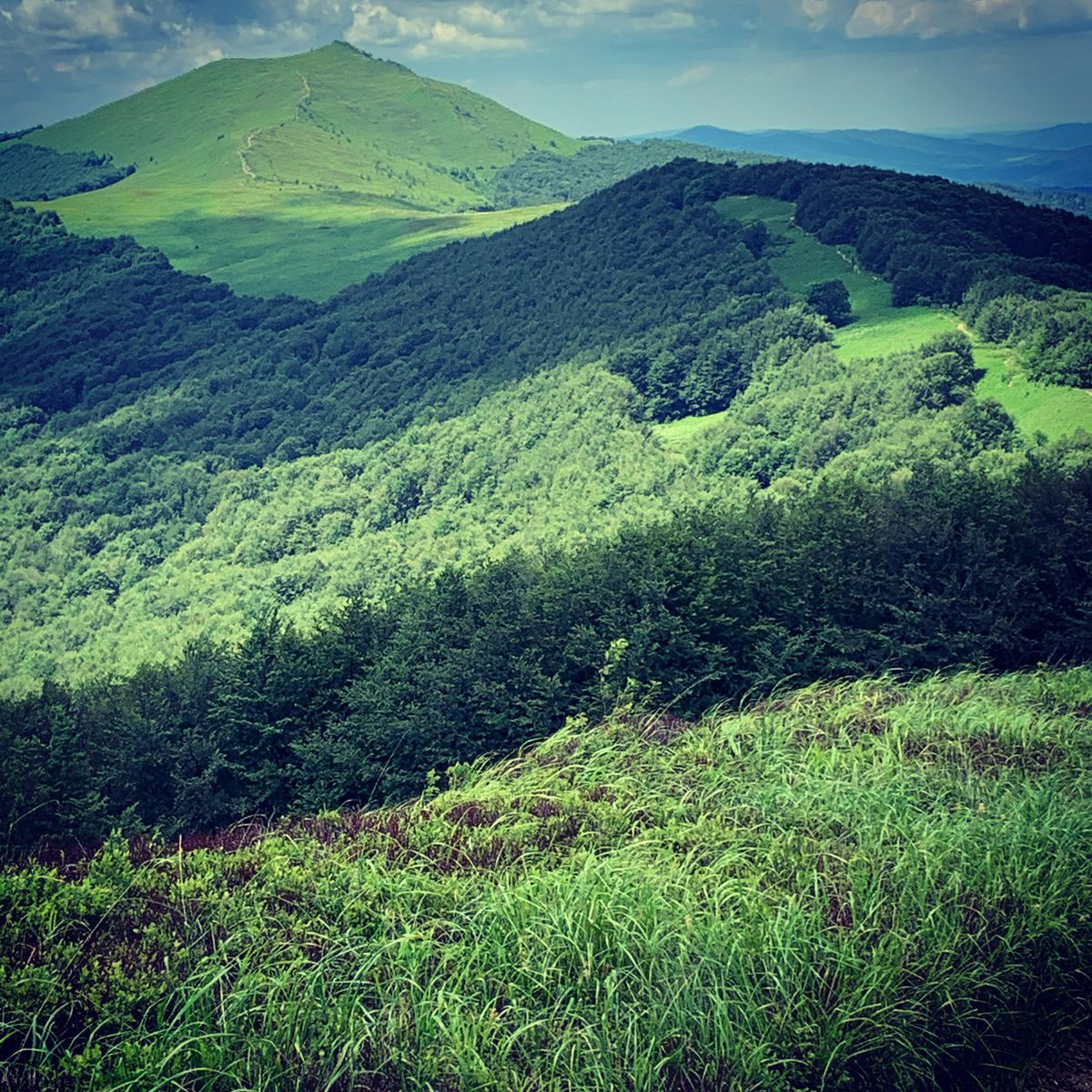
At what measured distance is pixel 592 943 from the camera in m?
6.45

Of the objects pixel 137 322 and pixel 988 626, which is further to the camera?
pixel 137 322

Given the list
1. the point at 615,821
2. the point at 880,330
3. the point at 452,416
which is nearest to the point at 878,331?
the point at 880,330

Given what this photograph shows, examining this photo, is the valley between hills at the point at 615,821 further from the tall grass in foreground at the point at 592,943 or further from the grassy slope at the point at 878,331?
the grassy slope at the point at 878,331

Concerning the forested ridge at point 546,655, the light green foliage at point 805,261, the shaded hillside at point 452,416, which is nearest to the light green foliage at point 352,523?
the shaded hillside at point 452,416

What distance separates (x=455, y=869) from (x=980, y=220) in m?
86.8

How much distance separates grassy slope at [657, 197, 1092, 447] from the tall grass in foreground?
147 feet

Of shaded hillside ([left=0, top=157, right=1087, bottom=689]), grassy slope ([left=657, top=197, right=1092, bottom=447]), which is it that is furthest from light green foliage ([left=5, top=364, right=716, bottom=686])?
grassy slope ([left=657, top=197, right=1092, bottom=447])

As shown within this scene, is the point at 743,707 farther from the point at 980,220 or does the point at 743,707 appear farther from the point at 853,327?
the point at 980,220

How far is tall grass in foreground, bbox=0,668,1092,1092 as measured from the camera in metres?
5.66

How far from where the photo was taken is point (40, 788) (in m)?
13.5

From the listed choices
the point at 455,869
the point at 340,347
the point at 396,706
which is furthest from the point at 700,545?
the point at 340,347

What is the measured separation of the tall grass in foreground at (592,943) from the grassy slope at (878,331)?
147ft

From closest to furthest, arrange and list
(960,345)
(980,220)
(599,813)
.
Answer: (599,813) < (960,345) < (980,220)

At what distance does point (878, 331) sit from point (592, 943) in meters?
70.6
